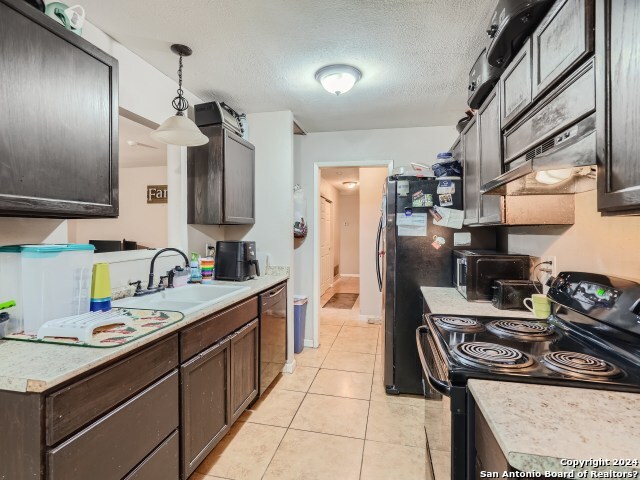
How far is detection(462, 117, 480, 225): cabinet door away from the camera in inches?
78.7

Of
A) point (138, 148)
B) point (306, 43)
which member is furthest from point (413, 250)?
point (138, 148)

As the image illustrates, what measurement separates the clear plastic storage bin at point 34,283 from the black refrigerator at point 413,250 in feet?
6.57

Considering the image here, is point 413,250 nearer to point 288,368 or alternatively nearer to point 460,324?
point 460,324

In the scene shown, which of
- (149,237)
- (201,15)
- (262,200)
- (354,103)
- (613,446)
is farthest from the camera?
(149,237)

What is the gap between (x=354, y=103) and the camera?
278 centimetres

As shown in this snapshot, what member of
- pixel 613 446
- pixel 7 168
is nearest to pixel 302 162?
pixel 7 168

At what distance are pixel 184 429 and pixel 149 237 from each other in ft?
14.0

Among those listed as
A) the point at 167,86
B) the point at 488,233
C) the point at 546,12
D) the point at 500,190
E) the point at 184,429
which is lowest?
the point at 184,429

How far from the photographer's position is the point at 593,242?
1.35m

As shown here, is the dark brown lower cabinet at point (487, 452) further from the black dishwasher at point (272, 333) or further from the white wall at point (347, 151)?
the white wall at point (347, 151)

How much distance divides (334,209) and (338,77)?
16.9 ft

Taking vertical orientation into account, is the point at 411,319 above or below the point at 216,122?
below

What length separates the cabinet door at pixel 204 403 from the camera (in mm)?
1503

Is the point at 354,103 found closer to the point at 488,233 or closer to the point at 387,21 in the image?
the point at 387,21
